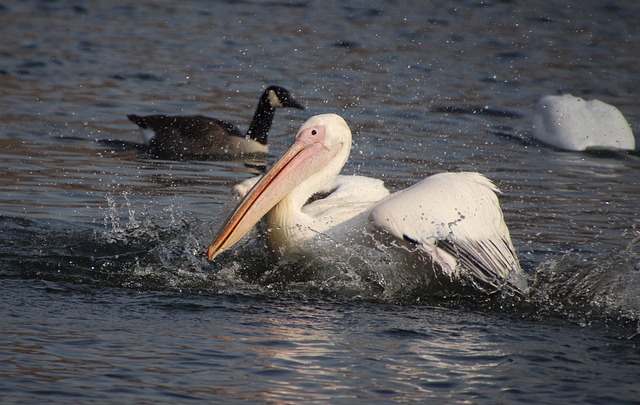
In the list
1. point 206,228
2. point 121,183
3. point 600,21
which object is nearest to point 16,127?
point 121,183

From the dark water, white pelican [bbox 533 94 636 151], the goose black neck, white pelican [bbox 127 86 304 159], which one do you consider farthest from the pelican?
white pelican [bbox 533 94 636 151]

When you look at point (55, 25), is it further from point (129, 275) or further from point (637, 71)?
point (129, 275)

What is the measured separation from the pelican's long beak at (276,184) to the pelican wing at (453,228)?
461mm

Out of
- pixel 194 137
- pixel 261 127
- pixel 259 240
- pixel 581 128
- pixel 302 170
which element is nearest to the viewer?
pixel 302 170

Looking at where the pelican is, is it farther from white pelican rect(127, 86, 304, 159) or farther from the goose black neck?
the goose black neck

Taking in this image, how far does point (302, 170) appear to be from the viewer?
16.3ft

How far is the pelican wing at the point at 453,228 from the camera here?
4578 millimetres

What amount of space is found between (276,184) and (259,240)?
0.47 metres

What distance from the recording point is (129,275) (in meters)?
4.78

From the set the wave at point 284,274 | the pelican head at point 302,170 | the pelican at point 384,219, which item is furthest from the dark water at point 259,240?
the pelican head at point 302,170

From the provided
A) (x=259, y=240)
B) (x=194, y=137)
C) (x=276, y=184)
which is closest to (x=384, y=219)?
(x=276, y=184)

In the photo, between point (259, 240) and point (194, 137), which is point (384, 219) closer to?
point (259, 240)

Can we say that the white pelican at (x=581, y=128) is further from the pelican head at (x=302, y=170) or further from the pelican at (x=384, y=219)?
the pelican head at (x=302, y=170)

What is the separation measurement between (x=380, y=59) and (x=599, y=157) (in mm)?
4354
